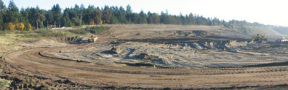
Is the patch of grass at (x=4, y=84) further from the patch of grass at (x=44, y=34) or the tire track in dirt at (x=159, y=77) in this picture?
the patch of grass at (x=44, y=34)

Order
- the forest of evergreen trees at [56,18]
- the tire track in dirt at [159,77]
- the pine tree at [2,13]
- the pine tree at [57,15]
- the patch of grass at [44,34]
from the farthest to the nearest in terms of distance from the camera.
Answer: the pine tree at [57,15]
the forest of evergreen trees at [56,18]
the pine tree at [2,13]
the patch of grass at [44,34]
the tire track in dirt at [159,77]

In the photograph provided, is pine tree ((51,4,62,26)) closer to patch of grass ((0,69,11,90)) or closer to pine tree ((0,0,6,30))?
pine tree ((0,0,6,30))

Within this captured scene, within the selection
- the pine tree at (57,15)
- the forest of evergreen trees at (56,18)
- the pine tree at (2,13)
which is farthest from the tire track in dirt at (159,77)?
the pine tree at (57,15)

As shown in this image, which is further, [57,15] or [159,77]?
[57,15]

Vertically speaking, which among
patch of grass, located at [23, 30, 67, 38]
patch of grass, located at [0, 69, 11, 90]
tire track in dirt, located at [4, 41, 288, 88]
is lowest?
tire track in dirt, located at [4, 41, 288, 88]

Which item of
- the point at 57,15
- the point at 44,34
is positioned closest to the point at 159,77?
the point at 44,34

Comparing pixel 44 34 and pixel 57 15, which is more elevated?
pixel 57 15

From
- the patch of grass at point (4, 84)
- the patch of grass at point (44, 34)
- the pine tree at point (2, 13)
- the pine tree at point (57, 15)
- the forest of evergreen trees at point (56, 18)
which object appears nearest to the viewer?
the patch of grass at point (4, 84)

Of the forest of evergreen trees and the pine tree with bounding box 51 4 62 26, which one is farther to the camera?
the pine tree with bounding box 51 4 62 26

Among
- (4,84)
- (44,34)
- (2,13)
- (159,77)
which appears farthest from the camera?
(2,13)

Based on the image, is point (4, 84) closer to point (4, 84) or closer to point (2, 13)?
point (4, 84)

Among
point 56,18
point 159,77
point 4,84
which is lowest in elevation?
point 159,77

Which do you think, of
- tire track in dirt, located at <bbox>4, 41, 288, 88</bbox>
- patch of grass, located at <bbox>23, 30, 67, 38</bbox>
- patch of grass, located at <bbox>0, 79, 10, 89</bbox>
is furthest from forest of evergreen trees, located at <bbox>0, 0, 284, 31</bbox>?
patch of grass, located at <bbox>0, 79, 10, 89</bbox>

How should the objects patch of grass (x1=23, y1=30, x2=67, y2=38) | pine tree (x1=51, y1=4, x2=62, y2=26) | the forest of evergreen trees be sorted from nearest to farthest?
1. patch of grass (x1=23, y1=30, x2=67, y2=38)
2. the forest of evergreen trees
3. pine tree (x1=51, y1=4, x2=62, y2=26)
